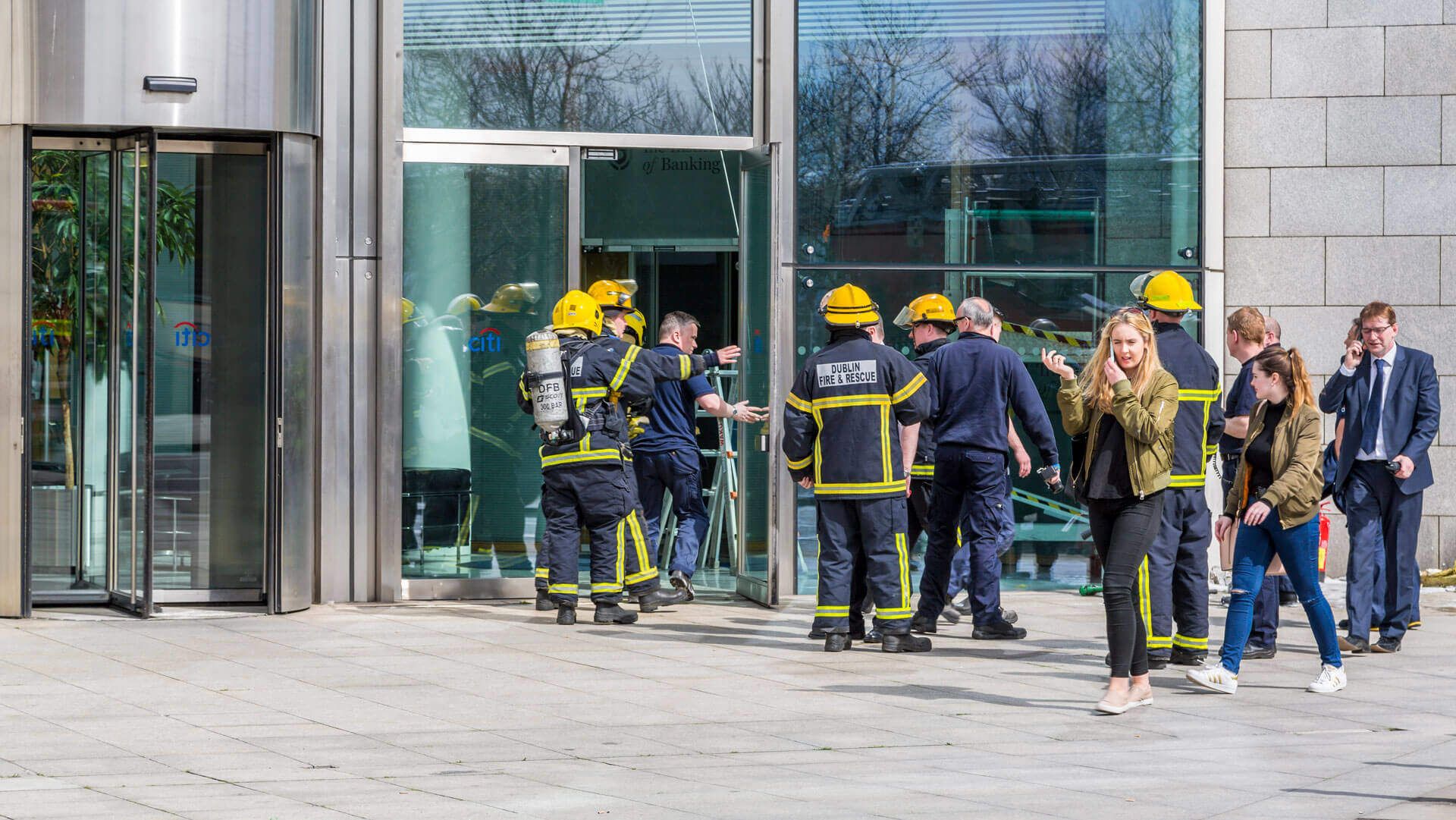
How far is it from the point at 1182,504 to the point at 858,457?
5.30 ft

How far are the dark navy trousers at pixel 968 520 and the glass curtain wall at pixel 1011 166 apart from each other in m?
1.94

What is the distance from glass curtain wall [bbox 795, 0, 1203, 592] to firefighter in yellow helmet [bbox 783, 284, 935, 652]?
2.28 m

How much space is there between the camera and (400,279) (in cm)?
1058

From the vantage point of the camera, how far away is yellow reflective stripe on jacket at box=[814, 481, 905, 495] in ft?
28.5

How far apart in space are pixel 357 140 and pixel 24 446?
8.53 ft

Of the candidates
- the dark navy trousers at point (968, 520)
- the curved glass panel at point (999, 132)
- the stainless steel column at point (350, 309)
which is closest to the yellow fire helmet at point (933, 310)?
the dark navy trousers at point (968, 520)

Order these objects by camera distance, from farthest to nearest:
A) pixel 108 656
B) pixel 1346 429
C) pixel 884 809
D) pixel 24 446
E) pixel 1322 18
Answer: pixel 1322 18 → pixel 24 446 → pixel 1346 429 → pixel 108 656 → pixel 884 809

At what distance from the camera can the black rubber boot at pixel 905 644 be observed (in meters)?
8.77

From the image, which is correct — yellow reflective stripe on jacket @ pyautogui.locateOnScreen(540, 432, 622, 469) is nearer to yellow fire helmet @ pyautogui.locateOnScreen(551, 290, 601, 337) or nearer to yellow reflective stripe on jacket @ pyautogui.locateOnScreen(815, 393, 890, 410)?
yellow fire helmet @ pyautogui.locateOnScreen(551, 290, 601, 337)

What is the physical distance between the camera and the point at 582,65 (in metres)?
10.9

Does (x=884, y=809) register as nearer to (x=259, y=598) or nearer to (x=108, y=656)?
(x=108, y=656)

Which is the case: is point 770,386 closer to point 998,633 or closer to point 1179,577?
point 998,633

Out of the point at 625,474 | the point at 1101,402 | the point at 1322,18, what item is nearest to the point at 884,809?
the point at 1101,402

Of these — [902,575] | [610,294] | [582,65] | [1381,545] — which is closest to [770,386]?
[610,294]
